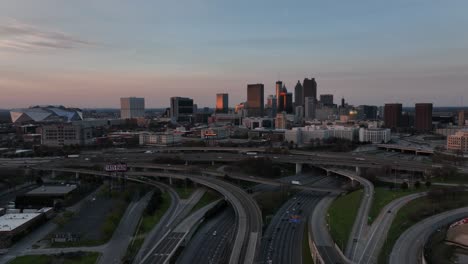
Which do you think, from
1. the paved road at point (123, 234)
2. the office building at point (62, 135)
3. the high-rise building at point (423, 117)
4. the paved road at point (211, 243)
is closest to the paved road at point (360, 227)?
the paved road at point (211, 243)

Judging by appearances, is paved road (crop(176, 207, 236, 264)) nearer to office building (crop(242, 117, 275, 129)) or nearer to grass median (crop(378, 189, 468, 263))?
grass median (crop(378, 189, 468, 263))

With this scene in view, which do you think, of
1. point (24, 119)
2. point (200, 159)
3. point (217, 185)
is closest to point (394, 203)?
point (217, 185)

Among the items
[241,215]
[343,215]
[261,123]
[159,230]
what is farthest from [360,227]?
[261,123]

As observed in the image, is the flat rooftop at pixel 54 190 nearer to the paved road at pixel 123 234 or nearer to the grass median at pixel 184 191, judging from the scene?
the paved road at pixel 123 234

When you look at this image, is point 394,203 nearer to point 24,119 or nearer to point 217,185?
point 217,185

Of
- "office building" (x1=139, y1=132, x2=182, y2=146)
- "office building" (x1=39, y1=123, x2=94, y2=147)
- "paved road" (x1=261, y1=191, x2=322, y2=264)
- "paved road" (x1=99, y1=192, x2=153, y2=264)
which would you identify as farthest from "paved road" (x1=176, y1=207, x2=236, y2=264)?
"office building" (x1=39, y1=123, x2=94, y2=147)

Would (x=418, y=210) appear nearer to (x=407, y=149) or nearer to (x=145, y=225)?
(x=145, y=225)
